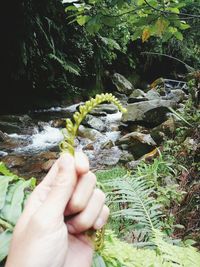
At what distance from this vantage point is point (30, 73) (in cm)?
1225

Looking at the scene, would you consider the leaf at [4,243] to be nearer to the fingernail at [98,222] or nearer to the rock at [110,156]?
the fingernail at [98,222]

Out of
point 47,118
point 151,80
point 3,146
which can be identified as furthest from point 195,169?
point 151,80

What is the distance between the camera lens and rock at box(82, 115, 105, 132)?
34.4ft

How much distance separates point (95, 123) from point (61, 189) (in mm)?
10003

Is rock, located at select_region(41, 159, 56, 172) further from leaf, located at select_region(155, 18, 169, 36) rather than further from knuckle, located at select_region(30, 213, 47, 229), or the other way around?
knuckle, located at select_region(30, 213, 47, 229)

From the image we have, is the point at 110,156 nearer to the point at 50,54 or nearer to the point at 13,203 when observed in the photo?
A: the point at 50,54

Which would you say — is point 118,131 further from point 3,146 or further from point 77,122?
point 77,122

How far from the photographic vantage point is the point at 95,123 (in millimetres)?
10734

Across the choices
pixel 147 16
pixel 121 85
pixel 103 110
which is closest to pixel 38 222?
pixel 147 16

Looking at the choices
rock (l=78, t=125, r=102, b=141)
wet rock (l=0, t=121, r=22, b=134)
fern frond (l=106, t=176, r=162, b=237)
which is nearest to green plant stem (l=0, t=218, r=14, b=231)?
fern frond (l=106, t=176, r=162, b=237)

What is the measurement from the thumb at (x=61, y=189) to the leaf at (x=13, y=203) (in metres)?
0.33

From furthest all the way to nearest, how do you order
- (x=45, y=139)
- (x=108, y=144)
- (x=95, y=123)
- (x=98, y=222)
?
(x=95, y=123), (x=45, y=139), (x=108, y=144), (x=98, y=222)

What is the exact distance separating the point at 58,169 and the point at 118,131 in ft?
31.6

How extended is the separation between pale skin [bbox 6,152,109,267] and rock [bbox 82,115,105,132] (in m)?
9.60
